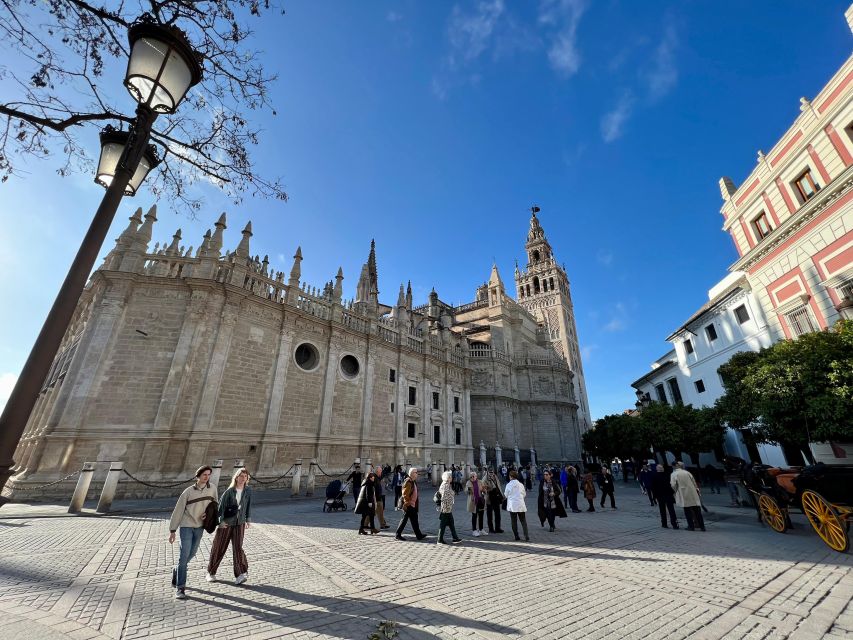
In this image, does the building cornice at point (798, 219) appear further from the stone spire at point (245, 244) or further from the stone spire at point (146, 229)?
the stone spire at point (146, 229)

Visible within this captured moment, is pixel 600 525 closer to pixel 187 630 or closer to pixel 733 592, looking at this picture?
pixel 733 592

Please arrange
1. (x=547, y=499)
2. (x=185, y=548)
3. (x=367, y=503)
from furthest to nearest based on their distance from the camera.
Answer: (x=547, y=499), (x=367, y=503), (x=185, y=548)

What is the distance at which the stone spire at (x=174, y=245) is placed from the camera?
57.2ft

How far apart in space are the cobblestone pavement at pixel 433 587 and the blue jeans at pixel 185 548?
25 cm

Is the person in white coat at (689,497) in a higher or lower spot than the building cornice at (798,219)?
lower

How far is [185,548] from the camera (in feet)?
15.1

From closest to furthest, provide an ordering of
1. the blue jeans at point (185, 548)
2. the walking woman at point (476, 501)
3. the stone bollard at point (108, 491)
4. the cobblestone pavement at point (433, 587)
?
the cobblestone pavement at point (433, 587) < the blue jeans at point (185, 548) < the walking woman at point (476, 501) < the stone bollard at point (108, 491)

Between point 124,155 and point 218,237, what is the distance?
17.4m

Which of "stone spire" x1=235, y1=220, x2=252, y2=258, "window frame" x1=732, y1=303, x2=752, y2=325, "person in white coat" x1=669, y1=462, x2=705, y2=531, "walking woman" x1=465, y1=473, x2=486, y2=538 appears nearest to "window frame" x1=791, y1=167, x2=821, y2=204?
"window frame" x1=732, y1=303, x2=752, y2=325

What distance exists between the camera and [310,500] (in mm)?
14641

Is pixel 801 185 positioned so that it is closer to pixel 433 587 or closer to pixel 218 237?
pixel 433 587

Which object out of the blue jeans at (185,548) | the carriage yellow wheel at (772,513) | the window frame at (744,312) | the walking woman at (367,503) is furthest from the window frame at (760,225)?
the blue jeans at (185,548)

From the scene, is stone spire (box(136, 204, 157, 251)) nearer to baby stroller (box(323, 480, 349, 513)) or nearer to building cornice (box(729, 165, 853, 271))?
baby stroller (box(323, 480, 349, 513))

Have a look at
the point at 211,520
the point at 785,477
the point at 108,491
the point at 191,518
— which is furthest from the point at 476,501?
the point at 108,491
